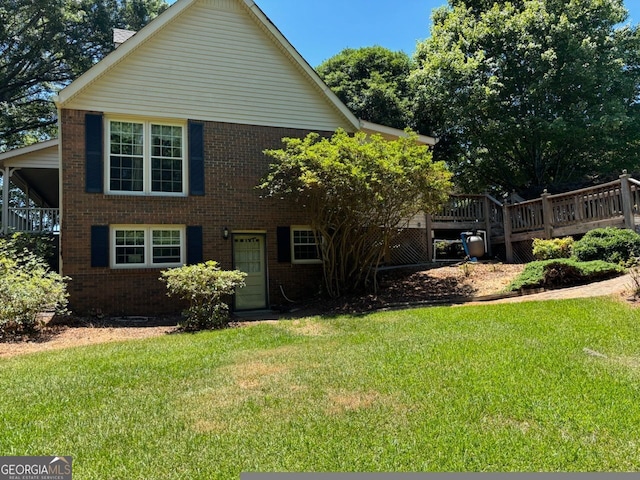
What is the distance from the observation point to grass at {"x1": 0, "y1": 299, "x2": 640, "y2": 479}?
310 centimetres

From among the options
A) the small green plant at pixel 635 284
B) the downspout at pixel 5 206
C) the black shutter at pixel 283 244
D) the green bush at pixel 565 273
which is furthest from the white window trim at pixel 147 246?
the small green plant at pixel 635 284

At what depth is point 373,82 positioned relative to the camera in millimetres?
21484

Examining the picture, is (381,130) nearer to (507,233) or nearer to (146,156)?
(507,233)

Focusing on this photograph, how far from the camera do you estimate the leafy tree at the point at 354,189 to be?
401 inches

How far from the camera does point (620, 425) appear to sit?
134 inches

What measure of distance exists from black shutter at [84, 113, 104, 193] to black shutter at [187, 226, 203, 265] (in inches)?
98.2

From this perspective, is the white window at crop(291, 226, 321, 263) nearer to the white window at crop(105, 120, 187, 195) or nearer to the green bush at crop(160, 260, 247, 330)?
the white window at crop(105, 120, 187, 195)

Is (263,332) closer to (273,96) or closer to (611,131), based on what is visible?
(273,96)

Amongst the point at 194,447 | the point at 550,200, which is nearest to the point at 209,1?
the point at 550,200

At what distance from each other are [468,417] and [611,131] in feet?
60.3

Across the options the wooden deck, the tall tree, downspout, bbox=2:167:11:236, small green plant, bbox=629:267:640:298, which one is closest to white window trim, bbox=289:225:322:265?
the wooden deck

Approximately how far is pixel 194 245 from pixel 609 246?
10245 millimetres

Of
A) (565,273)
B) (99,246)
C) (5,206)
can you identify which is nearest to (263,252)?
(99,246)

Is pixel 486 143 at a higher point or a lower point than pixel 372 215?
higher
